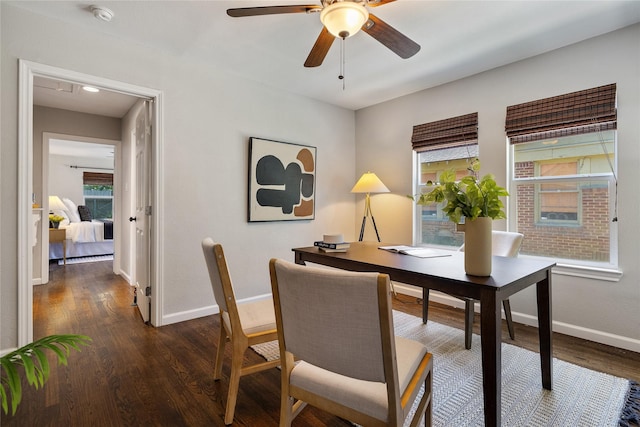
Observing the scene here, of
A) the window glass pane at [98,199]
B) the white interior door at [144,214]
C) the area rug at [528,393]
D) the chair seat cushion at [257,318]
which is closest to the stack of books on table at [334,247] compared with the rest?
the chair seat cushion at [257,318]

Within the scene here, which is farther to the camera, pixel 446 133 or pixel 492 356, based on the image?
pixel 446 133

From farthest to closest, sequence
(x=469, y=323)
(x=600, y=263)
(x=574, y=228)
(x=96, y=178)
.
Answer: (x=96, y=178) < (x=574, y=228) < (x=600, y=263) < (x=469, y=323)

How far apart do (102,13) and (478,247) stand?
9.14 feet

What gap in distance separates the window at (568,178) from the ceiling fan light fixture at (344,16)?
2.02m

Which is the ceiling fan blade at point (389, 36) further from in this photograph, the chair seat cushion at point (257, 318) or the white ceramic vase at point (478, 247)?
the chair seat cushion at point (257, 318)

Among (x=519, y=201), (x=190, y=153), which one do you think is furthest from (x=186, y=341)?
(x=519, y=201)

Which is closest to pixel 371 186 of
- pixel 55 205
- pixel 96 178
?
pixel 55 205

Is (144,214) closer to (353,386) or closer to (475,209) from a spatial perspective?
(353,386)

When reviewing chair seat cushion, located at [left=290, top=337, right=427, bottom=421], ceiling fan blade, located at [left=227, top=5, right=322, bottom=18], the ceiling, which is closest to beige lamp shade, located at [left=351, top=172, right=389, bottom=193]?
the ceiling

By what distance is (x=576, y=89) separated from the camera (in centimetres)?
261

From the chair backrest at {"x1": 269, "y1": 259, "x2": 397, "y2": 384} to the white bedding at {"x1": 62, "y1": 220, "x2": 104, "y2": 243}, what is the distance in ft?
21.1

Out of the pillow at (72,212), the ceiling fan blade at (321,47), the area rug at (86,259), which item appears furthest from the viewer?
the pillow at (72,212)

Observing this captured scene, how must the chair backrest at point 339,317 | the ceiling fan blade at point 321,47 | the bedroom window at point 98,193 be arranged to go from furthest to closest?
the bedroom window at point 98,193 → the ceiling fan blade at point 321,47 → the chair backrest at point 339,317

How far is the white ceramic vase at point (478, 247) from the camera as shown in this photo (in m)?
1.48
